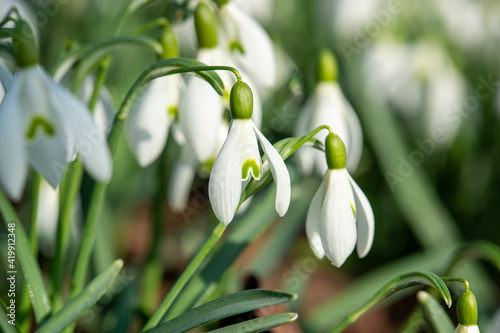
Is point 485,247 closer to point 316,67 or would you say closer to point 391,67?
point 316,67

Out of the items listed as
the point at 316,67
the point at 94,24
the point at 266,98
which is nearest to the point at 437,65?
the point at 266,98

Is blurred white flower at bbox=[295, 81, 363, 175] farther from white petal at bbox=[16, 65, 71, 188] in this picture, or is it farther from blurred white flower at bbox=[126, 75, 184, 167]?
white petal at bbox=[16, 65, 71, 188]

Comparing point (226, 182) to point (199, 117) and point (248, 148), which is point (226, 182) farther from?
point (199, 117)

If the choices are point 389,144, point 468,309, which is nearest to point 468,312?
point 468,309

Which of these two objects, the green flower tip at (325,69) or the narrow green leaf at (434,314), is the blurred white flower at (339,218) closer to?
the narrow green leaf at (434,314)

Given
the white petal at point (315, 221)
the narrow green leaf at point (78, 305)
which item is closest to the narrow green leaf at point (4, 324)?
the narrow green leaf at point (78, 305)

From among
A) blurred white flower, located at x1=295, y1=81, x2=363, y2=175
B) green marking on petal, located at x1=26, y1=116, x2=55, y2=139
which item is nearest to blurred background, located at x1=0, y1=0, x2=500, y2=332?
blurred white flower, located at x1=295, y1=81, x2=363, y2=175
